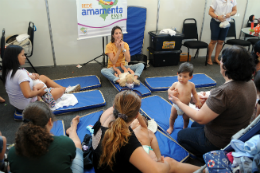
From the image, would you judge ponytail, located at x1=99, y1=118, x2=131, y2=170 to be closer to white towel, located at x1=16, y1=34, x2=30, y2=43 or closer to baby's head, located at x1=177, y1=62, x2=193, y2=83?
baby's head, located at x1=177, y1=62, x2=193, y2=83

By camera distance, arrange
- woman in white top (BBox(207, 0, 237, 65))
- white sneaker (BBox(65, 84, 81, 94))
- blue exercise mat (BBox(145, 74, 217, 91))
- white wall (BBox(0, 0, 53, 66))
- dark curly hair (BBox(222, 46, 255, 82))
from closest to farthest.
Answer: dark curly hair (BBox(222, 46, 255, 82)) < white sneaker (BBox(65, 84, 81, 94)) < blue exercise mat (BBox(145, 74, 217, 91)) < white wall (BBox(0, 0, 53, 66)) < woman in white top (BBox(207, 0, 237, 65))

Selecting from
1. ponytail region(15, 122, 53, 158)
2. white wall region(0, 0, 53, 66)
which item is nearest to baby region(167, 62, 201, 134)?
ponytail region(15, 122, 53, 158)

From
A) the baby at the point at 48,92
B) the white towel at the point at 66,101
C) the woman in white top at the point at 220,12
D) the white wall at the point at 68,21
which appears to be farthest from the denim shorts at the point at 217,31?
the baby at the point at 48,92

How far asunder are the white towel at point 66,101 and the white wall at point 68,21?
171 cm

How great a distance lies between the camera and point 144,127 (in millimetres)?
1889

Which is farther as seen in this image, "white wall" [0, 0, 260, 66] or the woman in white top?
the woman in white top

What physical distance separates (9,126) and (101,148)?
1.80m

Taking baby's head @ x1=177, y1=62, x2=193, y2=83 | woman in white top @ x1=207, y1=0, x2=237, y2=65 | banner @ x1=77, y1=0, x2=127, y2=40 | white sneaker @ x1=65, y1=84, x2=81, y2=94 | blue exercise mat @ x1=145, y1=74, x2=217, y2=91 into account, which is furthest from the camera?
woman in white top @ x1=207, y1=0, x2=237, y2=65

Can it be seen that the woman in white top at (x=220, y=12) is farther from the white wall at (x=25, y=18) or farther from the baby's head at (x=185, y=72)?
the white wall at (x=25, y=18)

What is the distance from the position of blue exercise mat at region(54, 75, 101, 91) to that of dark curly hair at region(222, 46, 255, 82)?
7.93ft

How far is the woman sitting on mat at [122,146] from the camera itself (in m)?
1.19

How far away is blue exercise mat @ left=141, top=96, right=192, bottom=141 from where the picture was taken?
2417 mm

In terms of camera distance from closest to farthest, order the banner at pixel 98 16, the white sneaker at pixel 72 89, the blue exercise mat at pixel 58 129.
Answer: the blue exercise mat at pixel 58 129
the white sneaker at pixel 72 89
the banner at pixel 98 16

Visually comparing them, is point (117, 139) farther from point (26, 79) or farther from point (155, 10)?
point (155, 10)
